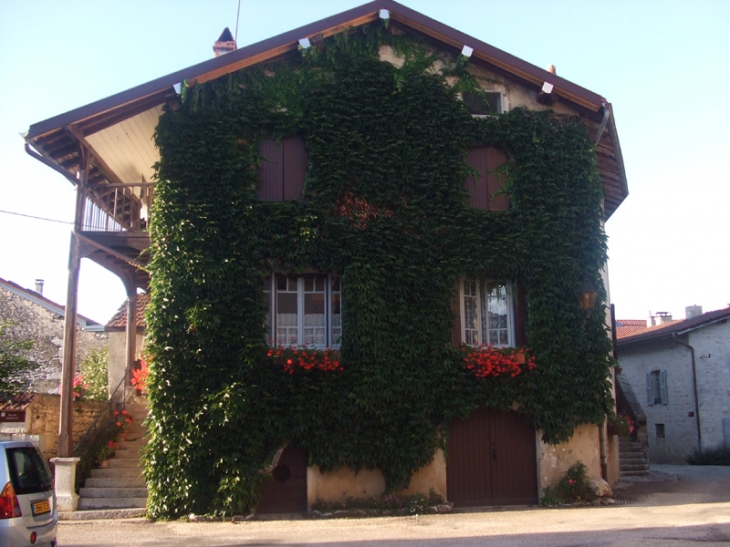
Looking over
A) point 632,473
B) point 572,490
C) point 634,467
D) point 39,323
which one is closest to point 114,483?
point 572,490

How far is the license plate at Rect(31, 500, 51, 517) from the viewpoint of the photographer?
7695mm

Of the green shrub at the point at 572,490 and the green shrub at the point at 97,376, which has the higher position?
the green shrub at the point at 97,376

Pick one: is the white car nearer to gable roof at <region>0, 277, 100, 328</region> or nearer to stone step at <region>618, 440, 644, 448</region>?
stone step at <region>618, 440, 644, 448</region>

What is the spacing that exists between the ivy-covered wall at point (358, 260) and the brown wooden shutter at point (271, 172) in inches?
7.0

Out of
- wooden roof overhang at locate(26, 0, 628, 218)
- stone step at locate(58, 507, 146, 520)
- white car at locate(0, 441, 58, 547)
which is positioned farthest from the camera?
wooden roof overhang at locate(26, 0, 628, 218)

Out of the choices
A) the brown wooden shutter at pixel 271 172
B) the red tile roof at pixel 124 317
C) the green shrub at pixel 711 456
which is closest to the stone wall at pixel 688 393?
the green shrub at pixel 711 456

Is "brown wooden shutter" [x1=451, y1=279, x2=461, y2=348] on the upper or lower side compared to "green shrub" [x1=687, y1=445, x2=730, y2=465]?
upper

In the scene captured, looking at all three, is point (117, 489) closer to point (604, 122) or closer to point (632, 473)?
point (604, 122)

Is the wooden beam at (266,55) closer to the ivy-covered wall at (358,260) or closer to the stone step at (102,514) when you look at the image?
the ivy-covered wall at (358,260)

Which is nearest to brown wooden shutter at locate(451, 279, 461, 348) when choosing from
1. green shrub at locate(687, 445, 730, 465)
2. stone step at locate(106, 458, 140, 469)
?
stone step at locate(106, 458, 140, 469)

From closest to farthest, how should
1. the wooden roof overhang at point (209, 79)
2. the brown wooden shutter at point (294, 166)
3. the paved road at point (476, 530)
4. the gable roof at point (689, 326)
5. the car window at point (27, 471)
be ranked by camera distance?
the car window at point (27, 471) < the paved road at point (476, 530) < the wooden roof overhang at point (209, 79) < the brown wooden shutter at point (294, 166) < the gable roof at point (689, 326)

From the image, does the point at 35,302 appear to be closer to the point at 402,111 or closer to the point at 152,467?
the point at 152,467

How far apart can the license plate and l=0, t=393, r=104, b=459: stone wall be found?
228 inches

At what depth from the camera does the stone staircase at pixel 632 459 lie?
18.5 m
